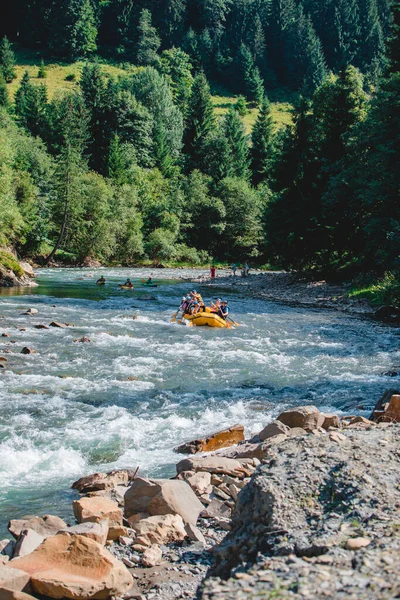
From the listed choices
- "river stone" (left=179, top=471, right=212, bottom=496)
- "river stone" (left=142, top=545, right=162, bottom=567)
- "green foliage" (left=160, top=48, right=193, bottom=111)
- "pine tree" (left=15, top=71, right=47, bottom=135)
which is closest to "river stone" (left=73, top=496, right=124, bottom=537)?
"river stone" (left=142, top=545, right=162, bottom=567)

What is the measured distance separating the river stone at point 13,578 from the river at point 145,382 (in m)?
1.93

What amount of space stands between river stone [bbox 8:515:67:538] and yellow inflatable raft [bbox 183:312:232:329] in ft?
56.7

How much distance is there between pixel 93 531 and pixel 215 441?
14.0 feet

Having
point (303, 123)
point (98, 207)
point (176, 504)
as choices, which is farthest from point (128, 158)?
point (176, 504)

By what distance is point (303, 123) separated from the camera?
39.9 metres

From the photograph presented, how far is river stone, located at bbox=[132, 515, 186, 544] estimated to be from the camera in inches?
245

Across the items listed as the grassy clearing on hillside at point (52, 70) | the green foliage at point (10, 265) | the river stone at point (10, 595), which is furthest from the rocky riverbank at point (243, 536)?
the grassy clearing on hillside at point (52, 70)

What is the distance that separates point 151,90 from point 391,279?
68.5m

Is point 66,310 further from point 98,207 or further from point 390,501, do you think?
point 98,207

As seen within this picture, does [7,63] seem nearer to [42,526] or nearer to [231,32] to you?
[231,32]

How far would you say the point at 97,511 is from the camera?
21.4 ft

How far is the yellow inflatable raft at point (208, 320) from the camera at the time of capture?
23.6 meters

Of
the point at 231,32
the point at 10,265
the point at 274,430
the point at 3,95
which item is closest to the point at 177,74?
the point at 3,95

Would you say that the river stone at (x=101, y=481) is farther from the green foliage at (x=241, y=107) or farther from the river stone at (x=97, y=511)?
the green foliage at (x=241, y=107)
